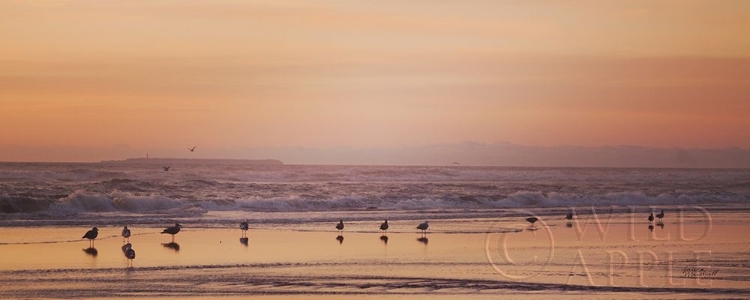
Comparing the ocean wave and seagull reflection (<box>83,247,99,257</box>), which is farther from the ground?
the ocean wave

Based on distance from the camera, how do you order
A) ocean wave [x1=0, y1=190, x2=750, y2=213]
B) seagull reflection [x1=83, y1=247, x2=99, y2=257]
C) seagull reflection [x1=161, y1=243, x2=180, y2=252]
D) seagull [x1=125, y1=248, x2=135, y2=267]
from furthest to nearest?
ocean wave [x1=0, y1=190, x2=750, y2=213]
seagull reflection [x1=161, y1=243, x2=180, y2=252]
seagull reflection [x1=83, y1=247, x2=99, y2=257]
seagull [x1=125, y1=248, x2=135, y2=267]

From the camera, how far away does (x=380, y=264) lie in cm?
2102

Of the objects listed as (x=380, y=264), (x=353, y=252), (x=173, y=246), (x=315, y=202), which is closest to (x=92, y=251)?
(x=173, y=246)

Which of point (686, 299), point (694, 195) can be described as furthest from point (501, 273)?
point (694, 195)

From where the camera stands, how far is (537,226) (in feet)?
108

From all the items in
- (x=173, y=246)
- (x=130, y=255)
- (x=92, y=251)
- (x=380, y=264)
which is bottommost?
(x=380, y=264)

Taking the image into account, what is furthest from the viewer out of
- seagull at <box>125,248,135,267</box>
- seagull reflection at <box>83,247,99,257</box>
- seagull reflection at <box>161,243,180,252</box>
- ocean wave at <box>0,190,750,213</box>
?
ocean wave at <box>0,190,750,213</box>

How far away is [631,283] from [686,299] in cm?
178

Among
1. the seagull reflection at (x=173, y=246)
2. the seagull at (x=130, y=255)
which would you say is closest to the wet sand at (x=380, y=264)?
the seagull reflection at (x=173, y=246)

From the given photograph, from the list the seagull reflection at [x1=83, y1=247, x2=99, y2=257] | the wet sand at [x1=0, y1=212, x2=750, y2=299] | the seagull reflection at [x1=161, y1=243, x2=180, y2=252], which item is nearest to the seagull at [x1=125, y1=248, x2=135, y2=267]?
the wet sand at [x1=0, y1=212, x2=750, y2=299]

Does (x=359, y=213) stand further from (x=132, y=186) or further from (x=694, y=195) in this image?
(x=694, y=195)

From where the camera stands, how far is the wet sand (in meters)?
Result: 16.9

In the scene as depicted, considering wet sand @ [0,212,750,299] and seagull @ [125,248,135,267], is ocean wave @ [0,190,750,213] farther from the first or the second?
seagull @ [125,248,135,267]

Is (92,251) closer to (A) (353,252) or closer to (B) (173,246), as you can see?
(B) (173,246)
